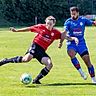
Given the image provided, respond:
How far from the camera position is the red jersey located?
12.6 m

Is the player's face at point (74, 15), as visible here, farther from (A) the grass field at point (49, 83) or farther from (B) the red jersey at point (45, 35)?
(A) the grass field at point (49, 83)

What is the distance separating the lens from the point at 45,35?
41.5 ft

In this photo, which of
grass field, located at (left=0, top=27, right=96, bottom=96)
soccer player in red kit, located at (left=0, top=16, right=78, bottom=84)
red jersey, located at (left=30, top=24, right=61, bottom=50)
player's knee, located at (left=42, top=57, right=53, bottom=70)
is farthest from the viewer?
red jersey, located at (left=30, top=24, right=61, bottom=50)

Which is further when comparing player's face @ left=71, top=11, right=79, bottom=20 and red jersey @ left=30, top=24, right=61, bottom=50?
player's face @ left=71, top=11, right=79, bottom=20

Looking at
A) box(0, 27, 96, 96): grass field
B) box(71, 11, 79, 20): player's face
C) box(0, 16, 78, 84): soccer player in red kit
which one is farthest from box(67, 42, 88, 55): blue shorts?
box(0, 27, 96, 96): grass field

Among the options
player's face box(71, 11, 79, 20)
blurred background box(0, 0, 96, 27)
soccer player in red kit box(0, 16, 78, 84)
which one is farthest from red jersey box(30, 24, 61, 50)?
blurred background box(0, 0, 96, 27)

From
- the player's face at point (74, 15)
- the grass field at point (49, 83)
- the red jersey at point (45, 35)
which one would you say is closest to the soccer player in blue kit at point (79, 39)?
the player's face at point (74, 15)

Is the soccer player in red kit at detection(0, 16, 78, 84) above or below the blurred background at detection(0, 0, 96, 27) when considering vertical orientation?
above

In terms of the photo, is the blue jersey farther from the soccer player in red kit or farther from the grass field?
the grass field

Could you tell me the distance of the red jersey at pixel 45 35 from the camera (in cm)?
1265

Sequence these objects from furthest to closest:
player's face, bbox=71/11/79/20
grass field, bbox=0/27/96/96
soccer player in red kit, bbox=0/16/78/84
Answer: player's face, bbox=71/11/79/20 < soccer player in red kit, bbox=0/16/78/84 < grass field, bbox=0/27/96/96

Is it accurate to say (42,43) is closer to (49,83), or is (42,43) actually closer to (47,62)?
(47,62)

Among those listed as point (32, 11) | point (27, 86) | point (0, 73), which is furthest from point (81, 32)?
point (32, 11)

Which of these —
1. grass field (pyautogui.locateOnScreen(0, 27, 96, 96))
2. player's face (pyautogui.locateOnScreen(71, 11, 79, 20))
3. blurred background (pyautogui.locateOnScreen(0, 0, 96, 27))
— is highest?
player's face (pyautogui.locateOnScreen(71, 11, 79, 20))
